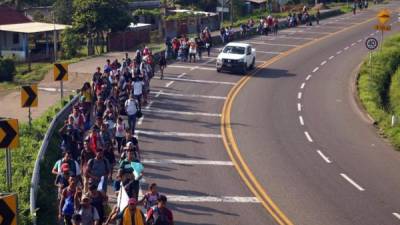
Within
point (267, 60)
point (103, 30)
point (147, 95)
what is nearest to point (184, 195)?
point (147, 95)

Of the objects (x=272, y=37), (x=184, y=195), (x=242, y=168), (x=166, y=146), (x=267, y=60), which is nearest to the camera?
(x=184, y=195)

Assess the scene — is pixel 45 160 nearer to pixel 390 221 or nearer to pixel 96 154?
pixel 96 154

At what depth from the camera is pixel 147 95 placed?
29219 millimetres

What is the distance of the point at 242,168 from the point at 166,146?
3168 mm

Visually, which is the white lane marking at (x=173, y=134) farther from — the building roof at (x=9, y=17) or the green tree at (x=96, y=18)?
the building roof at (x=9, y=17)

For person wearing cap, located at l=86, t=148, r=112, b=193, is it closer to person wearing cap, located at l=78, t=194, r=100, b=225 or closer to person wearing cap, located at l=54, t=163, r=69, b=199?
person wearing cap, located at l=54, t=163, r=69, b=199

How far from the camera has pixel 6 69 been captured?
42.2m

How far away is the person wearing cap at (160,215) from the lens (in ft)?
44.1

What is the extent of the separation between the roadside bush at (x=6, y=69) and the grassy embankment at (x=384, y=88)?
20.2m

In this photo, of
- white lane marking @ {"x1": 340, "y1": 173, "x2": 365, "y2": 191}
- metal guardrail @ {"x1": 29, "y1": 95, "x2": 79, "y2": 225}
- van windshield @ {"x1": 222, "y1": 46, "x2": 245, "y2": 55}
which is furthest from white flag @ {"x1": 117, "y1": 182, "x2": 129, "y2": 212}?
van windshield @ {"x1": 222, "y1": 46, "x2": 245, "y2": 55}

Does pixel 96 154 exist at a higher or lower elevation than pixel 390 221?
higher

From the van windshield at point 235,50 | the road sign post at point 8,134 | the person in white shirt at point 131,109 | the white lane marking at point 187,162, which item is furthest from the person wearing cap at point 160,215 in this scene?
the van windshield at point 235,50

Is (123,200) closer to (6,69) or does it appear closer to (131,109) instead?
(131,109)

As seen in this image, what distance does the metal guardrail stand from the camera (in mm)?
14258
